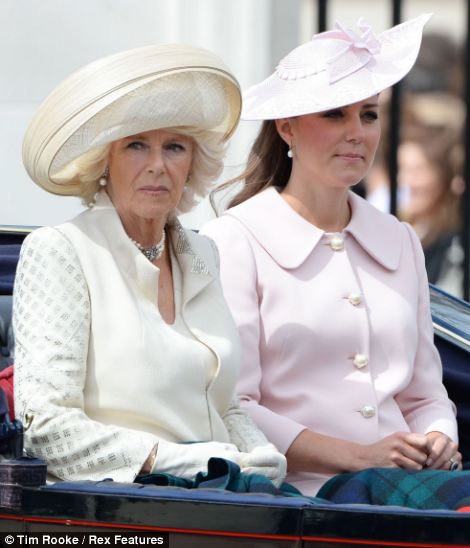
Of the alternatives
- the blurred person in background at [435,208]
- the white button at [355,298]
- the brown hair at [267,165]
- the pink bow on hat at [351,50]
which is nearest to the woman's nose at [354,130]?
the pink bow on hat at [351,50]

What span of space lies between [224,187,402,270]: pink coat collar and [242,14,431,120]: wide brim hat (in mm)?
191

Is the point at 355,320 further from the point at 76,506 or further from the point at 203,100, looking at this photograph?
the point at 76,506

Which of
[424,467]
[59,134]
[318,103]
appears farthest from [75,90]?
[424,467]

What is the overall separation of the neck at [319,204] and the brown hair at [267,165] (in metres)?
0.07

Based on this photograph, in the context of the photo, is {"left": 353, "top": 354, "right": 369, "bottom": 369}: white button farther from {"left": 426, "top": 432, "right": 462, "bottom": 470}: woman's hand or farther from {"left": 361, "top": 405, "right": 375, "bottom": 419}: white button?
{"left": 426, "top": 432, "right": 462, "bottom": 470}: woman's hand

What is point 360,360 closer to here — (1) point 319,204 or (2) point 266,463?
(1) point 319,204

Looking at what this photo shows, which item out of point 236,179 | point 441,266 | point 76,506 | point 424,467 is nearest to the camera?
point 76,506

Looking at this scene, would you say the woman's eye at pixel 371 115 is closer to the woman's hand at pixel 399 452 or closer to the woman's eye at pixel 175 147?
the woman's eye at pixel 175 147

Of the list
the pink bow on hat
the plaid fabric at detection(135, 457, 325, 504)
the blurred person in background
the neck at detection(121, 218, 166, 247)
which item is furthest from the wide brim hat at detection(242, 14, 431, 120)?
the blurred person in background

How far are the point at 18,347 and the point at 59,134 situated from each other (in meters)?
0.37

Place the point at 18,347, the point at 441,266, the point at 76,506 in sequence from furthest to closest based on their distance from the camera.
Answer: the point at 441,266 → the point at 18,347 → the point at 76,506

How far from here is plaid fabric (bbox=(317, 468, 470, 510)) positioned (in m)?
3.09

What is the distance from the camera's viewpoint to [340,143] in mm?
3625

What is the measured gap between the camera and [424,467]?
11.2 feet
